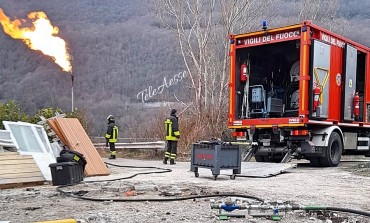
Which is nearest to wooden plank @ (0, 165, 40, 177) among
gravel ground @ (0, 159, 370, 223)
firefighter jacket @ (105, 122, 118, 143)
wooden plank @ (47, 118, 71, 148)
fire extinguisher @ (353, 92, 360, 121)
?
gravel ground @ (0, 159, 370, 223)

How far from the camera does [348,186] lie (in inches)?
367

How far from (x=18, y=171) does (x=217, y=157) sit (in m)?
4.14

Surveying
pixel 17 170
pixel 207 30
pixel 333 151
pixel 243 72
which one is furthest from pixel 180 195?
pixel 207 30

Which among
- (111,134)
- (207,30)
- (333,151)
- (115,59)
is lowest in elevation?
(333,151)

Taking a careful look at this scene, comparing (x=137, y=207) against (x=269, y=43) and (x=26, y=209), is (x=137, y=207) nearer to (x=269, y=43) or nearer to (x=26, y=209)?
(x=26, y=209)

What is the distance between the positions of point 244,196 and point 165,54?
50.6m

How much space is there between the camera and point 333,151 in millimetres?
13445

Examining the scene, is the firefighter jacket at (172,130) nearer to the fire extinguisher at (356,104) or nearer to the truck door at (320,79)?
the truck door at (320,79)

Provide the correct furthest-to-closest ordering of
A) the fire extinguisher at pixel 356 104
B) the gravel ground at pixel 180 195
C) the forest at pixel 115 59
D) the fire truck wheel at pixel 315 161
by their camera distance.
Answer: the forest at pixel 115 59, the fire extinguisher at pixel 356 104, the fire truck wheel at pixel 315 161, the gravel ground at pixel 180 195

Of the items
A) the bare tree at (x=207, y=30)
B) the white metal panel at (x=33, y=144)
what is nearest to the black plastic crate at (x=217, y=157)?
the white metal panel at (x=33, y=144)

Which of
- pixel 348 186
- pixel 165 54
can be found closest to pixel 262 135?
pixel 348 186

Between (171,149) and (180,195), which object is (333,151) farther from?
(180,195)

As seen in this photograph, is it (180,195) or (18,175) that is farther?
(18,175)

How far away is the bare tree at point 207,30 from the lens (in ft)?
80.7
